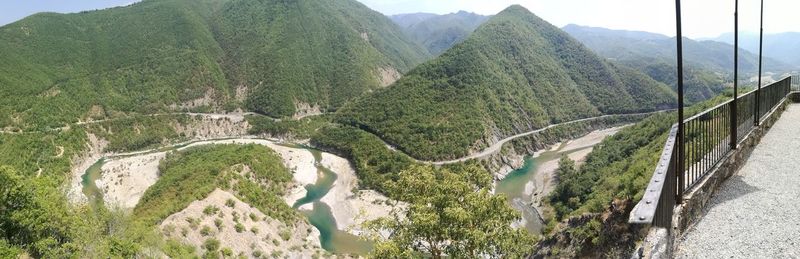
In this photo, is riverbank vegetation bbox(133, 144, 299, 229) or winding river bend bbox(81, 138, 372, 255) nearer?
riverbank vegetation bbox(133, 144, 299, 229)

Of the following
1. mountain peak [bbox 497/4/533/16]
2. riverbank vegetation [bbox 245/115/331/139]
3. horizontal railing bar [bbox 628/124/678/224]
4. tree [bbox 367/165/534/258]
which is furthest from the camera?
mountain peak [bbox 497/4/533/16]

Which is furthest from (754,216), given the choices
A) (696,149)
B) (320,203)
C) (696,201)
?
(320,203)

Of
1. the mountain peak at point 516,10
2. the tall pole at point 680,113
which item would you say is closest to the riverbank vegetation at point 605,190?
the tall pole at point 680,113

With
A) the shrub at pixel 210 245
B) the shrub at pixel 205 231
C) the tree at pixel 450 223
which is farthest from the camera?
the shrub at pixel 205 231

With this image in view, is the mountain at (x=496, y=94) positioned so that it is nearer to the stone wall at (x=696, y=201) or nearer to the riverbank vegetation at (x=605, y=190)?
the riverbank vegetation at (x=605, y=190)

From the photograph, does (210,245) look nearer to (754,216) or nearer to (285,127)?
(754,216)

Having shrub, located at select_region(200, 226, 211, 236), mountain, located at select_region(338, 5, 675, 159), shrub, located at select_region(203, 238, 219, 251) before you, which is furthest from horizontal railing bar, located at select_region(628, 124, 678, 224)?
mountain, located at select_region(338, 5, 675, 159)

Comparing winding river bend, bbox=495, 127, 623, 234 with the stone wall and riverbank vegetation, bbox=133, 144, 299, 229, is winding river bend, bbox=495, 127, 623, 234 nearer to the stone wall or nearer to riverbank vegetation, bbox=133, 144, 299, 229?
riverbank vegetation, bbox=133, 144, 299, 229
